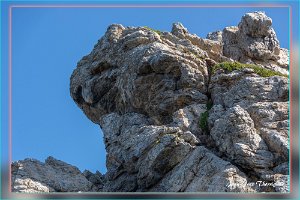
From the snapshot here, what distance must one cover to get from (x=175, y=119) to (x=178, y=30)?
36.5 feet

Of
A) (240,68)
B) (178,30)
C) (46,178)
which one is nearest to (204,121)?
(240,68)

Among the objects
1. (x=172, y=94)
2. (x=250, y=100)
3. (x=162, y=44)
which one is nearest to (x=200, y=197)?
(x=250, y=100)

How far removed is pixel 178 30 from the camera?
45219mm

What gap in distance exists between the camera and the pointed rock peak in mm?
45062

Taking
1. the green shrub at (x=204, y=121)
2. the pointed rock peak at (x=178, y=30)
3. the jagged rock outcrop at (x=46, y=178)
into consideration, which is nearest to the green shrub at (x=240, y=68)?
the green shrub at (x=204, y=121)

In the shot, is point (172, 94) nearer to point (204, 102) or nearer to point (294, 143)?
point (204, 102)

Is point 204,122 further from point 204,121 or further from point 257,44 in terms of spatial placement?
point 257,44

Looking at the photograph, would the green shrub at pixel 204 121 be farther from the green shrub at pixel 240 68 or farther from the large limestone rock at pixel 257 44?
the large limestone rock at pixel 257 44

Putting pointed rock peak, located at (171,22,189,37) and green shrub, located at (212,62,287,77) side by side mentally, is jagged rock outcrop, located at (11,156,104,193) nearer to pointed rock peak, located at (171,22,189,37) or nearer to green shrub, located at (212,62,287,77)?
green shrub, located at (212,62,287,77)

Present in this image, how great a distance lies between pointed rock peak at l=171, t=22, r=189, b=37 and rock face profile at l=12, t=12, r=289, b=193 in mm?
99

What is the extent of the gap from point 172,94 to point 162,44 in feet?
14.6

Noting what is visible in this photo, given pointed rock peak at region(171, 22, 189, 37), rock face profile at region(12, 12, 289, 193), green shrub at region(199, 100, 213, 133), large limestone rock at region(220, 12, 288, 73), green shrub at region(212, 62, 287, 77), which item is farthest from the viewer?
large limestone rock at region(220, 12, 288, 73)

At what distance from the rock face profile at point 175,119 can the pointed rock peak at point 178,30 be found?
0.10 meters

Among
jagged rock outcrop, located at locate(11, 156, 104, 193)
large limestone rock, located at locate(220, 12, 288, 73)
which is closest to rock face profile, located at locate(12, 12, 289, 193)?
jagged rock outcrop, located at locate(11, 156, 104, 193)
